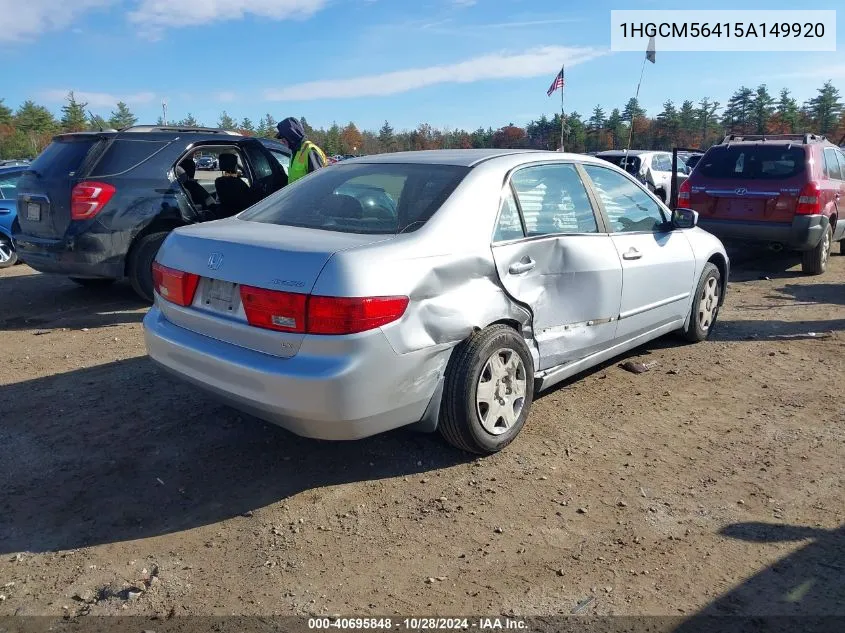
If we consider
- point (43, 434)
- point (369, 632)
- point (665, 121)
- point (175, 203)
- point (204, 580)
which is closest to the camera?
point (369, 632)

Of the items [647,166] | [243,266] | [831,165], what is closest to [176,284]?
[243,266]

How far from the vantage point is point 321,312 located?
119 inches

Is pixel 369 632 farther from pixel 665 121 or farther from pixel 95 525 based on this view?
pixel 665 121

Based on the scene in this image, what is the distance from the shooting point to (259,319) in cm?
322

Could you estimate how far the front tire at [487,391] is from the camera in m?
3.51

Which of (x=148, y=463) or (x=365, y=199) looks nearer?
(x=148, y=463)

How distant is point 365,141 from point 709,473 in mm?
87489

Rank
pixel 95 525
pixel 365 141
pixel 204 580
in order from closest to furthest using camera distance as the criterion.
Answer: pixel 204 580 < pixel 95 525 < pixel 365 141

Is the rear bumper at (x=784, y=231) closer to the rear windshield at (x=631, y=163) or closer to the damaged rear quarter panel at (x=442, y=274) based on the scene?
the damaged rear quarter panel at (x=442, y=274)

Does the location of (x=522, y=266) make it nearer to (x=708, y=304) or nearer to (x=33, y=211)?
(x=708, y=304)

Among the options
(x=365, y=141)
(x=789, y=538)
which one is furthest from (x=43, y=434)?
(x=365, y=141)

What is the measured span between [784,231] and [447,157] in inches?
245

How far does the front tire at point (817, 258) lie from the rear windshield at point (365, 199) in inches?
278

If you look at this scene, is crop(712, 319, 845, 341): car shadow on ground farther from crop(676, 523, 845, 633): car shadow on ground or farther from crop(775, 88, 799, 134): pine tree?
crop(775, 88, 799, 134): pine tree
